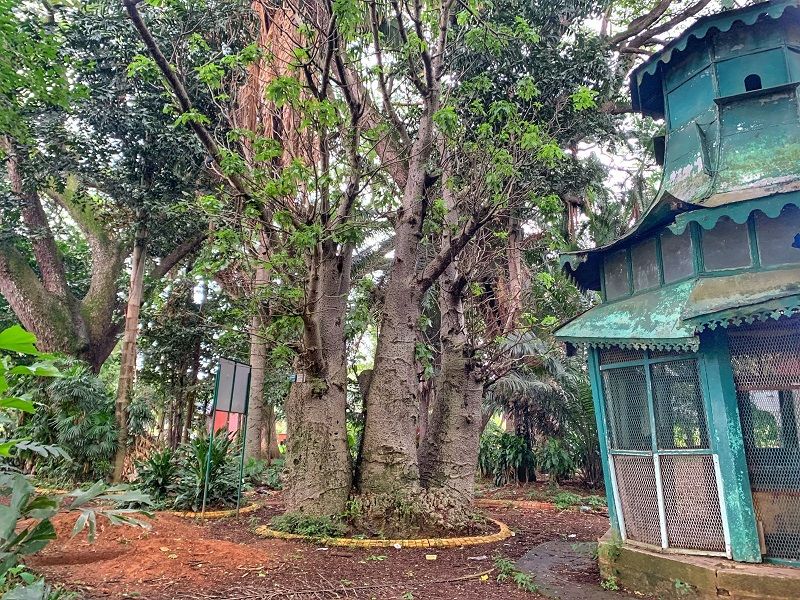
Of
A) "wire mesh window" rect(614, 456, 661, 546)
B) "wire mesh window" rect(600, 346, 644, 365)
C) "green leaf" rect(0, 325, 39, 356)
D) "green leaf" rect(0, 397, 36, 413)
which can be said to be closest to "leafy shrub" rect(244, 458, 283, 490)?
"wire mesh window" rect(614, 456, 661, 546)

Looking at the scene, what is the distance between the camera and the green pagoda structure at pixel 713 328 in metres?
4.40

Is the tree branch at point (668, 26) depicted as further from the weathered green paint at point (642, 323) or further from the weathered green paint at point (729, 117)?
the weathered green paint at point (642, 323)

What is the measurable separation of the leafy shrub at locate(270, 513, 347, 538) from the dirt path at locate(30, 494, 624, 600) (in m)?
0.31

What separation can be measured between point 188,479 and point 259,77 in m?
6.52

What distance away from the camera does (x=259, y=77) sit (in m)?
7.71

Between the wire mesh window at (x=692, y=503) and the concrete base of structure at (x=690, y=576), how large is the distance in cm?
15

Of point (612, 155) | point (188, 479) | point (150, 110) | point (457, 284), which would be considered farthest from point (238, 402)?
point (612, 155)

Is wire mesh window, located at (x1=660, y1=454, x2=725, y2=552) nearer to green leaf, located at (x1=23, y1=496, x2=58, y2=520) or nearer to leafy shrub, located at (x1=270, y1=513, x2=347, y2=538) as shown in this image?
leafy shrub, located at (x1=270, y1=513, x2=347, y2=538)

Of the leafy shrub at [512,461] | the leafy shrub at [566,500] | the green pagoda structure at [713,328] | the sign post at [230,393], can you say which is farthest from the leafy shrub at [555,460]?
the green pagoda structure at [713,328]

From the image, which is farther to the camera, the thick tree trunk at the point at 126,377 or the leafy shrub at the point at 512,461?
the leafy shrub at the point at 512,461

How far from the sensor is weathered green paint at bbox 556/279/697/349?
14.8 ft

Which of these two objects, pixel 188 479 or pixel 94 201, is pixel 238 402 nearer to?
pixel 188 479

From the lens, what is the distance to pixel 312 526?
6645 millimetres

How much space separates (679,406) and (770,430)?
0.74m
